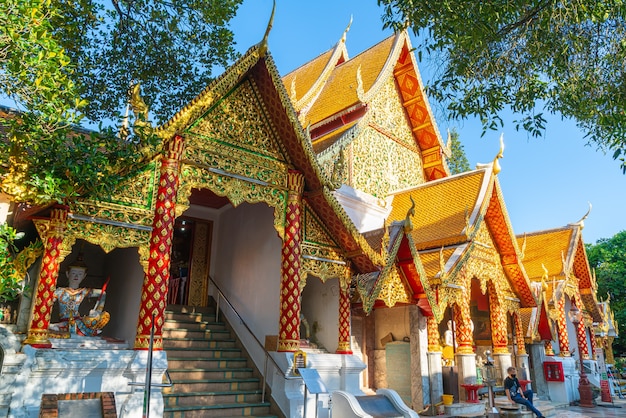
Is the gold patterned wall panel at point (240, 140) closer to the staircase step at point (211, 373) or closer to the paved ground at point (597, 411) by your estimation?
the staircase step at point (211, 373)

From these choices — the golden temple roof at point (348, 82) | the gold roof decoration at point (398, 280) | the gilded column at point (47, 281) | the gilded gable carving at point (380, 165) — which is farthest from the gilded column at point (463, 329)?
the gilded column at point (47, 281)

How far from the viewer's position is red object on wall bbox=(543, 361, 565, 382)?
1177cm

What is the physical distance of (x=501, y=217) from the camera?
10328 millimetres

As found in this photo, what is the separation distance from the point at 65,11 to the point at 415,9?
454 centimetres

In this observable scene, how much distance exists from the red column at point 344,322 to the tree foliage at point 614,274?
20017 mm

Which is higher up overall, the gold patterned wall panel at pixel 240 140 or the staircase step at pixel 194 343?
the gold patterned wall panel at pixel 240 140

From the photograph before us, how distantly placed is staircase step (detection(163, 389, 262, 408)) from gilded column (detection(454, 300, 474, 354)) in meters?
4.61

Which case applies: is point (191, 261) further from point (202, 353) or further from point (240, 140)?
point (240, 140)

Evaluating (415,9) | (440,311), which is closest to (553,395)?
(440,311)

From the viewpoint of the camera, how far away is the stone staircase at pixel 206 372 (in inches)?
213

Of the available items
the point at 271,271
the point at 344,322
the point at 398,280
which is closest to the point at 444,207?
the point at 398,280

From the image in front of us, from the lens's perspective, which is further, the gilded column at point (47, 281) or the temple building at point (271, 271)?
the temple building at point (271, 271)

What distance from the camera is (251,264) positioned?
7.27m

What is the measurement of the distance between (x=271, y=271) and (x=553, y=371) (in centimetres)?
877
